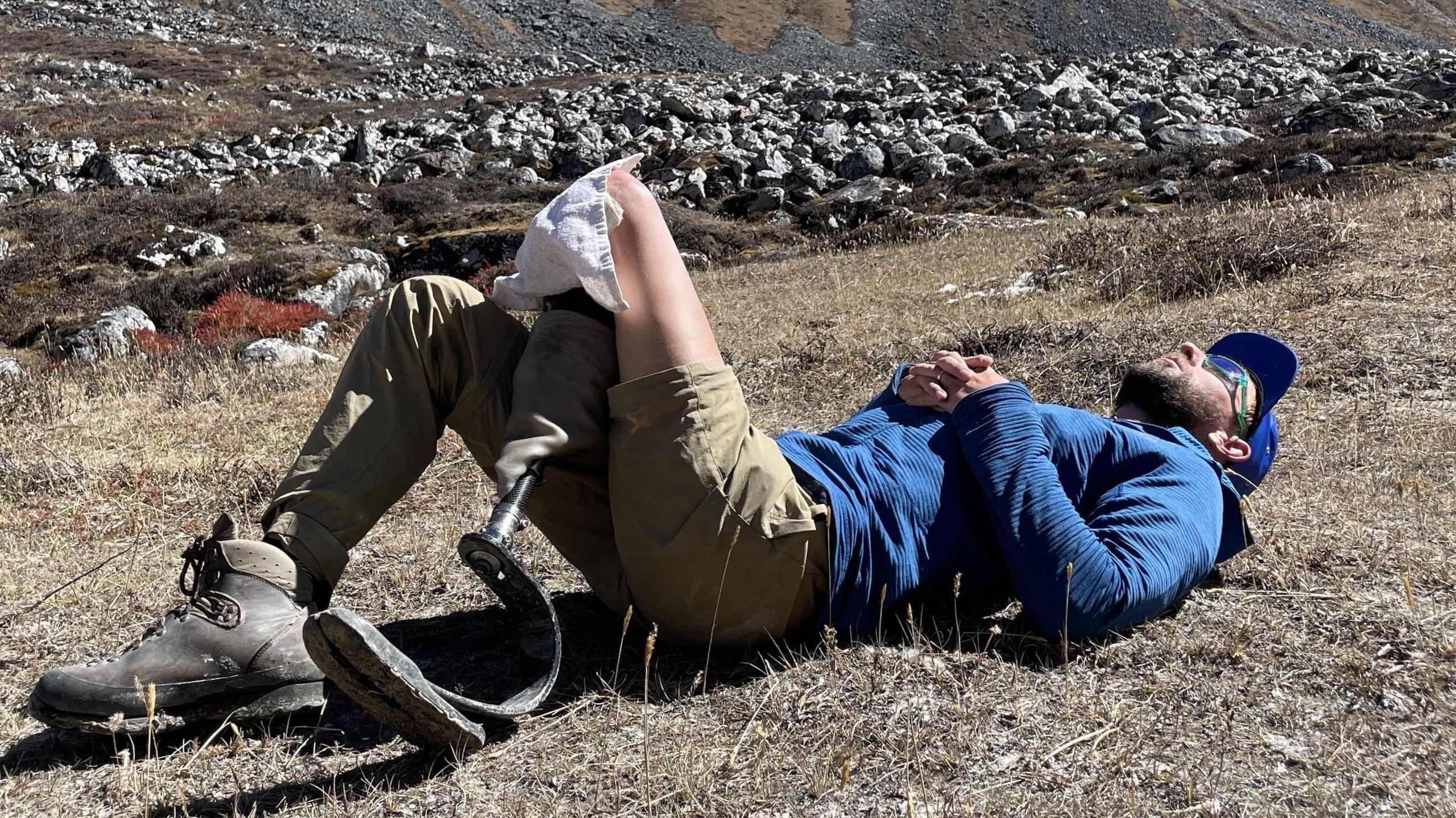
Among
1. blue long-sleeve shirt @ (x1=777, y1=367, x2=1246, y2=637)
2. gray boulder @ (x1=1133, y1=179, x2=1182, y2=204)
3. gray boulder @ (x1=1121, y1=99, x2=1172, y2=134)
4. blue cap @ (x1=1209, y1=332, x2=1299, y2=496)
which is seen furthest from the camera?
gray boulder @ (x1=1121, y1=99, x2=1172, y2=134)

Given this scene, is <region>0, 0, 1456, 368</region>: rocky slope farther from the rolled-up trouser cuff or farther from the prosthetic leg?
Result: the rolled-up trouser cuff

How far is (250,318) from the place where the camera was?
40.8 ft

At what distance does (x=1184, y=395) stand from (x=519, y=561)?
1.93 m

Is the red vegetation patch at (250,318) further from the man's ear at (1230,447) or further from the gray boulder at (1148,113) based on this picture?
the gray boulder at (1148,113)

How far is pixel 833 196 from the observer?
18.8m

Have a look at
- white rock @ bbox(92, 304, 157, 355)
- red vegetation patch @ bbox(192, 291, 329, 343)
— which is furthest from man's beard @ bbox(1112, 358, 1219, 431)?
white rock @ bbox(92, 304, 157, 355)

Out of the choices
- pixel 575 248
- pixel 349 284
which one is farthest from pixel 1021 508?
pixel 349 284

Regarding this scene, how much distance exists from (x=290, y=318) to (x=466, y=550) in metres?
11.6

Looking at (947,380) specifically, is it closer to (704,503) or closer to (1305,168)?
(704,503)

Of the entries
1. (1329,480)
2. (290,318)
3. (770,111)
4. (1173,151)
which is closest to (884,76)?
(770,111)

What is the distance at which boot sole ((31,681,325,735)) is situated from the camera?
218 cm

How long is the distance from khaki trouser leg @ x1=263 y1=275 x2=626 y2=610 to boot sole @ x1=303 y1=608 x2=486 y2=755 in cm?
46

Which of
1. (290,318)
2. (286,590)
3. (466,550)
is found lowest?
(290,318)

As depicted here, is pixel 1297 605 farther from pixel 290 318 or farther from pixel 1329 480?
pixel 290 318
